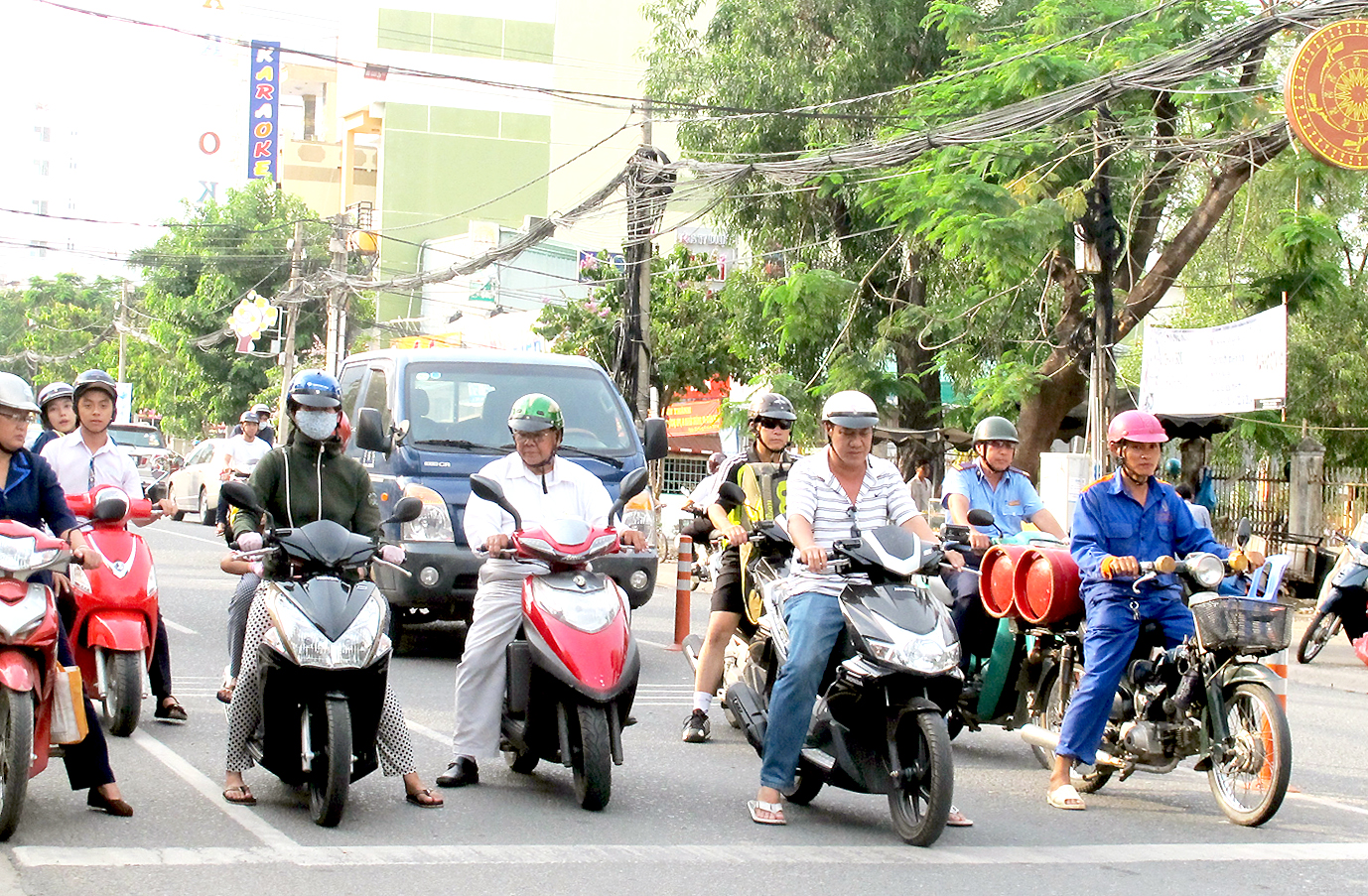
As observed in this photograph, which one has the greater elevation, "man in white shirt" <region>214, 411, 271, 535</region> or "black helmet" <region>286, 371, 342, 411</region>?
"black helmet" <region>286, 371, 342, 411</region>

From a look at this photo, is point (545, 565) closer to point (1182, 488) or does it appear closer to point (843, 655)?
point (843, 655)

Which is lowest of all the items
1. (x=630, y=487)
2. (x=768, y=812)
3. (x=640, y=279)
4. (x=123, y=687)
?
(x=768, y=812)

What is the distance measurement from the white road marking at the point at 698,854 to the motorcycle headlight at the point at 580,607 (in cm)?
93

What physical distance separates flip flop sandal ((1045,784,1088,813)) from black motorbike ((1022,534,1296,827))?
169 mm

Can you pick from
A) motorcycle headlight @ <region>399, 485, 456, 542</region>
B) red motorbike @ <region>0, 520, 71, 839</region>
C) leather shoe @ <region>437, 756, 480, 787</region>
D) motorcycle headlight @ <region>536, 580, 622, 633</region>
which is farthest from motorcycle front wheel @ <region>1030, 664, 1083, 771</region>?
motorcycle headlight @ <region>399, 485, 456, 542</region>

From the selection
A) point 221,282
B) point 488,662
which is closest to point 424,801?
point 488,662

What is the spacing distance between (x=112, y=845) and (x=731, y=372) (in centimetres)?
2356

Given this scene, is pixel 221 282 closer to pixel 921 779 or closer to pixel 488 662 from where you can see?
pixel 488 662

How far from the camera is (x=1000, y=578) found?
773 centimetres

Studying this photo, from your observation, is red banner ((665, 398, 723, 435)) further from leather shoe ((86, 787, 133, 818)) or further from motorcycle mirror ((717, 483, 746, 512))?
leather shoe ((86, 787, 133, 818))

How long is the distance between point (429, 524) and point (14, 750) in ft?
19.0

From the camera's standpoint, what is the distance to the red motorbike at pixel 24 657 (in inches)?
217

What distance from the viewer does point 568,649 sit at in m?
6.40

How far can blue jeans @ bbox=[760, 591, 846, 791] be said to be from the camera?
251 inches
